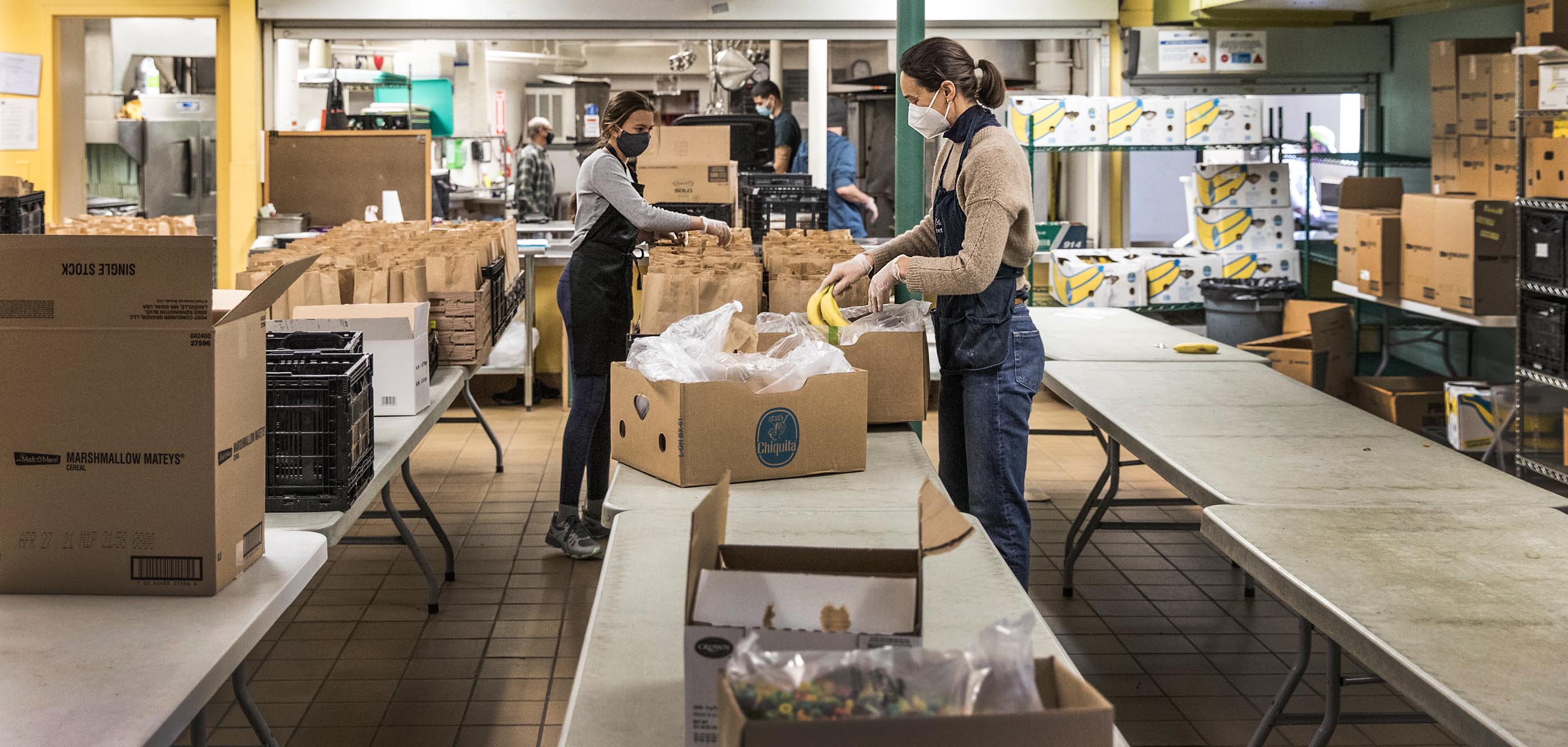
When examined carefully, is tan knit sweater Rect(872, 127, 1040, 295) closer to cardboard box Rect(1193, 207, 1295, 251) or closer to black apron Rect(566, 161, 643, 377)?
black apron Rect(566, 161, 643, 377)

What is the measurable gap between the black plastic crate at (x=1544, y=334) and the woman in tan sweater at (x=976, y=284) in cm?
270

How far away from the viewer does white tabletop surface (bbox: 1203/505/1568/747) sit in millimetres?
1610

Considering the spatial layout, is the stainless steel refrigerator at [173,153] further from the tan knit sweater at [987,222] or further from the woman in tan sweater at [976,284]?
the tan knit sweater at [987,222]

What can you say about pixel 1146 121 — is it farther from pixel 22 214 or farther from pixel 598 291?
pixel 22 214

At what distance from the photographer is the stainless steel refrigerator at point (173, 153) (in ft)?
32.2

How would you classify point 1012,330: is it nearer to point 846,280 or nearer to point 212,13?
point 846,280

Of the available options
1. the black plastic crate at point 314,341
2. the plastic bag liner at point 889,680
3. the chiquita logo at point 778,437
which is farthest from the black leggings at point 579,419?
the plastic bag liner at point 889,680

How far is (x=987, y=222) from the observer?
2.91 m

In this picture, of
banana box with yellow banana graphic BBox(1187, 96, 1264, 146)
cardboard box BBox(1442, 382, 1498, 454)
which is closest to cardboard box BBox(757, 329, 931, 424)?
cardboard box BBox(1442, 382, 1498, 454)

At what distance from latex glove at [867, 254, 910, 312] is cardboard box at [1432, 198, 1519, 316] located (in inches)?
143

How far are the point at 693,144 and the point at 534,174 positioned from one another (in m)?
3.68

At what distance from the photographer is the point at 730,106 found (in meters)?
12.0

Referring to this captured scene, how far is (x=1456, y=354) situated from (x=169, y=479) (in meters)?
7.36

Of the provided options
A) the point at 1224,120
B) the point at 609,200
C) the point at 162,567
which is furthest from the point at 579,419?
the point at 1224,120
